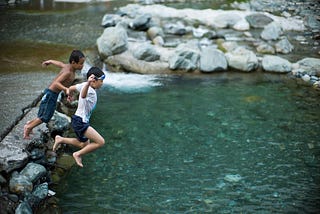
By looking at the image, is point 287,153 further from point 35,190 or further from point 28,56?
point 28,56

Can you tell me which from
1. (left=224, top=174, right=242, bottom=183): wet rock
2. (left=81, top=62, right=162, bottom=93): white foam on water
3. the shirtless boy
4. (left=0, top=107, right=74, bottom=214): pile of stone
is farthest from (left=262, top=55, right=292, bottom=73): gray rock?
the shirtless boy

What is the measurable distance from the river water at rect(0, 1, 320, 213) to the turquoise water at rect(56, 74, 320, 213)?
0.7 inches

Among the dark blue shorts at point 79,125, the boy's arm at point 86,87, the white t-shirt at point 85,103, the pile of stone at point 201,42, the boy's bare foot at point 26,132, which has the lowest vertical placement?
the pile of stone at point 201,42

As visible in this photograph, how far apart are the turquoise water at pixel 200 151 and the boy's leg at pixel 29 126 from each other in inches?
35.7

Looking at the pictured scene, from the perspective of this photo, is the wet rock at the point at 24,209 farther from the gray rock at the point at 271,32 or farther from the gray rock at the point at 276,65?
the gray rock at the point at 271,32

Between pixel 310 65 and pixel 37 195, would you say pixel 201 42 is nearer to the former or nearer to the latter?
pixel 310 65

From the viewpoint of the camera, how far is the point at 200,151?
23.2ft

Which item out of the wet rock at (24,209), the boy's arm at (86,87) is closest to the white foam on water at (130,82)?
the boy's arm at (86,87)

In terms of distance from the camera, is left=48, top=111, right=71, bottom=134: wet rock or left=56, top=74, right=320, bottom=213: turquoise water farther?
left=48, top=111, right=71, bottom=134: wet rock

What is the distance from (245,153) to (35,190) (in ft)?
11.9

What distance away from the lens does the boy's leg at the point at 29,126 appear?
18.9ft

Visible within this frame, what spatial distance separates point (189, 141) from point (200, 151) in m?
0.44

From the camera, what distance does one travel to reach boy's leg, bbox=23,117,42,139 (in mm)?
5766

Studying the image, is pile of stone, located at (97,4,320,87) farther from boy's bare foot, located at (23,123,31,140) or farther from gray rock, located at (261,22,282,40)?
boy's bare foot, located at (23,123,31,140)
